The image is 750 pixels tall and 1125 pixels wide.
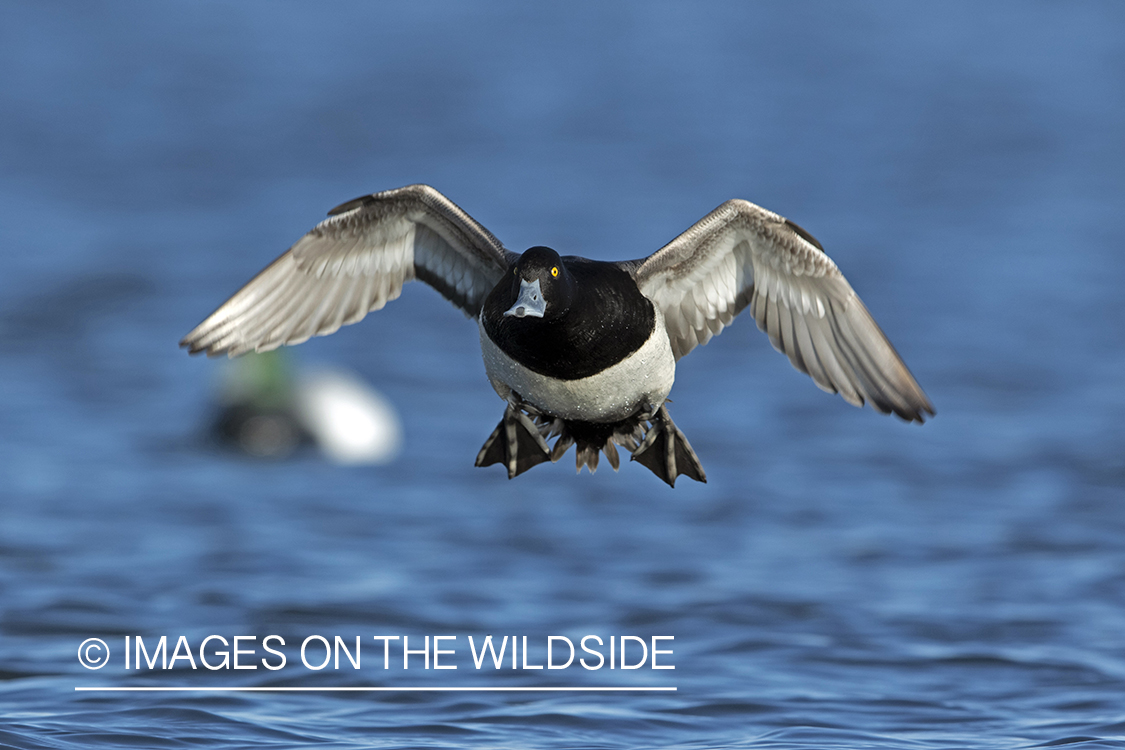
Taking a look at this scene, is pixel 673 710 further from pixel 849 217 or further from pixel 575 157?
pixel 575 157

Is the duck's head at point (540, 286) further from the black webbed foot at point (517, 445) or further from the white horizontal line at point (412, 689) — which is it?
the white horizontal line at point (412, 689)

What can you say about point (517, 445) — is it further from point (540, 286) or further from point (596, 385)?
point (540, 286)

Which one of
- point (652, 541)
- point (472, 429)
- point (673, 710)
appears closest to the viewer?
point (673, 710)

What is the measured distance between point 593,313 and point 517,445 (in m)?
0.98

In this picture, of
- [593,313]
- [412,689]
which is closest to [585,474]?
[412,689]

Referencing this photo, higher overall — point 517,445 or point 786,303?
point 786,303

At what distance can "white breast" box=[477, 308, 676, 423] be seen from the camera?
6715 mm

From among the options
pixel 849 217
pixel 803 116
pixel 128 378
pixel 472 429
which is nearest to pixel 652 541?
pixel 472 429

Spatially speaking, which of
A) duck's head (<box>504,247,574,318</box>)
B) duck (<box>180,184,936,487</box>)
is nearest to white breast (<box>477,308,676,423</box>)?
duck (<box>180,184,936,487</box>)

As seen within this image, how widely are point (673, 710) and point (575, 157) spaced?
79.8 feet

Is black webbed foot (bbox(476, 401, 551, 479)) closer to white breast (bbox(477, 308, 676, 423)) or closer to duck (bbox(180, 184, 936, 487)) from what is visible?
duck (bbox(180, 184, 936, 487))

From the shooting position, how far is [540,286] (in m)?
6.30

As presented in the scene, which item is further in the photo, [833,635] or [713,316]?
[833,635]

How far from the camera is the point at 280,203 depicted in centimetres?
2789
